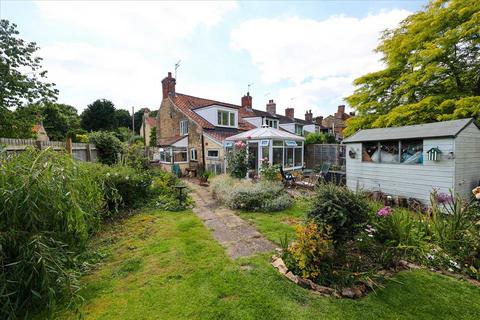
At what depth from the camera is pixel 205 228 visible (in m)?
5.81

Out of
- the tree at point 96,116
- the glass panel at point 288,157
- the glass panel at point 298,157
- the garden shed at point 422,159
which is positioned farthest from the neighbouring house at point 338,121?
the tree at point 96,116

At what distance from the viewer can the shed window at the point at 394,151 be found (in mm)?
7255

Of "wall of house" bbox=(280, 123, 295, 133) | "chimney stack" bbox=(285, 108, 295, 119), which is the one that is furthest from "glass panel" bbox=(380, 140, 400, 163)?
"chimney stack" bbox=(285, 108, 295, 119)

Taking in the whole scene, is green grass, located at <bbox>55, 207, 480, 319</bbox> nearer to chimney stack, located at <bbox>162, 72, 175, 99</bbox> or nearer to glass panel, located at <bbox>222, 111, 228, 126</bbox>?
glass panel, located at <bbox>222, 111, 228, 126</bbox>

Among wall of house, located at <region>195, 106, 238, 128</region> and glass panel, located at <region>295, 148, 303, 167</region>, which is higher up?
wall of house, located at <region>195, 106, 238, 128</region>

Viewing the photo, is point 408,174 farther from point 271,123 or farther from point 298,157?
point 271,123

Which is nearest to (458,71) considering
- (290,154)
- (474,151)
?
(474,151)

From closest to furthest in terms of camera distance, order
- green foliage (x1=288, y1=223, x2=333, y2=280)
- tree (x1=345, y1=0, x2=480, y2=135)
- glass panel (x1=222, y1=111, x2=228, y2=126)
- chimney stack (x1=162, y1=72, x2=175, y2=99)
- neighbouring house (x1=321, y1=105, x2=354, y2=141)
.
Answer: green foliage (x1=288, y1=223, x2=333, y2=280)
tree (x1=345, y1=0, x2=480, y2=135)
glass panel (x1=222, y1=111, x2=228, y2=126)
chimney stack (x1=162, y1=72, x2=175, y2=99)
neighbouring house (x1=321, y1=105, x2=354, y2=141)

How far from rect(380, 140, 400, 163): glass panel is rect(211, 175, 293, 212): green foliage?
3881mm

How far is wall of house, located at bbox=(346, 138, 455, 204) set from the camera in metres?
6.49

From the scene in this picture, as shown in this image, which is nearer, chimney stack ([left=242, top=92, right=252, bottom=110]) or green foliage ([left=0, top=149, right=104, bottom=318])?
green foliage ([left=0, top=149, right=104, bottom=318])

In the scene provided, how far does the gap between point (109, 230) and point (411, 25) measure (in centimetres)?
1604

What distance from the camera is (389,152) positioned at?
805 cm

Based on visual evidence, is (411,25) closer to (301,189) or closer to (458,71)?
(458,71)
